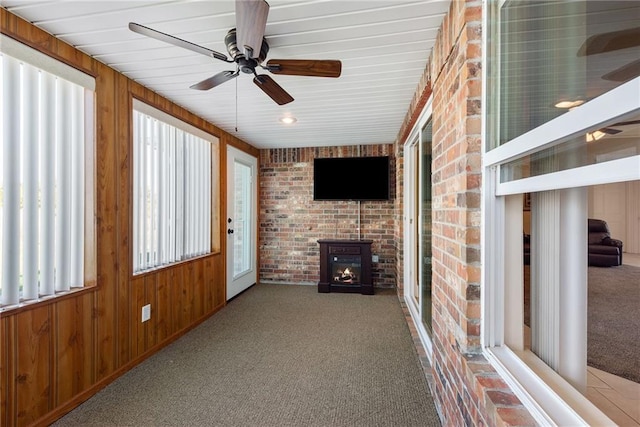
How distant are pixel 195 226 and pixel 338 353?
206 centimetres

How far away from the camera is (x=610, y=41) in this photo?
2.49 feet

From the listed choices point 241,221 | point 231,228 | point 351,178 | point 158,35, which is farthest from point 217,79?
point 351,178

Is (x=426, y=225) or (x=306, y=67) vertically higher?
(x=306, y=67)

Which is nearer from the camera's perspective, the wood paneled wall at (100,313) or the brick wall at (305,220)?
→ the wood paneled wall at (100,313)

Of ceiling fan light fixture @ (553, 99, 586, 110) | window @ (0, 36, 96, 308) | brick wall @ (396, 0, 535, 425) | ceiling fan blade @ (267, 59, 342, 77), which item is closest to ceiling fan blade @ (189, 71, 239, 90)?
ceiling fan blade @ (267, 59, 342, 77)

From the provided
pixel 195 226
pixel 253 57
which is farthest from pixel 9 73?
pixel 195 226

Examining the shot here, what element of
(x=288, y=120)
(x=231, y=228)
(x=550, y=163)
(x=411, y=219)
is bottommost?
(x=231, y=228)

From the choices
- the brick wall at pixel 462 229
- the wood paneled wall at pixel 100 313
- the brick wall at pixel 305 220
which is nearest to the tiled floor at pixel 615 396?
the brick wall at pixel 462 229

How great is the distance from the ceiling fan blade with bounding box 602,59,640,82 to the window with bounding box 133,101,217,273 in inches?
112

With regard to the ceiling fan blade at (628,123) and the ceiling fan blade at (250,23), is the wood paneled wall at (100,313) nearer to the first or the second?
the ceiling fan blade at (250,23)

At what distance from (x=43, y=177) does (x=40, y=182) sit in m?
0.03

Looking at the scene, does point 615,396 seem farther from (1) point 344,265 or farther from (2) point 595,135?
(1) point 344,265

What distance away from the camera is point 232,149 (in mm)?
4086

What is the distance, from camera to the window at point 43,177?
1.58 meters
